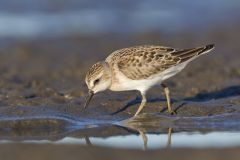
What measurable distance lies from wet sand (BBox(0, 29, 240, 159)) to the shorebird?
1.69 ft

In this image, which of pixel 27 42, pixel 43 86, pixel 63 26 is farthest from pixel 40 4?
pixel 43 86

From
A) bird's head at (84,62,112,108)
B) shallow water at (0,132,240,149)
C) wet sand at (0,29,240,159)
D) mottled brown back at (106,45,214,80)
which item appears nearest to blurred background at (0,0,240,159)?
wet sand at (0,29,240,159)

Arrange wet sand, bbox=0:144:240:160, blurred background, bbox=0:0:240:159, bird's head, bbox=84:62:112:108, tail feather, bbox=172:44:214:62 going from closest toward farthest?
wet sand, bbox=0:144:240:160 → bird's head, bbox=84:62:112:108 → tail feather, bbox=172:44:214:62 → blurred background, bbox=0:0:240:159

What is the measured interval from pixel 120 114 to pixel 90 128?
3.51ft

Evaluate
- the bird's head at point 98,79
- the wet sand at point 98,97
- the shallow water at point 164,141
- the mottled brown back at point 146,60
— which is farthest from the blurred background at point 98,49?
the mottled brown back at point 146,60

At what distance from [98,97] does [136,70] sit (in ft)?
4.31

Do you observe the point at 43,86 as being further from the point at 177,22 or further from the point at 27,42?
the point at 177,22

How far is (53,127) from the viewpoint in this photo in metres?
13.2

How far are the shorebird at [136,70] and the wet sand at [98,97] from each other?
514mm

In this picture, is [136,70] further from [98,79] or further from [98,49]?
[98,49]

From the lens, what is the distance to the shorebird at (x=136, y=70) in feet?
45.3

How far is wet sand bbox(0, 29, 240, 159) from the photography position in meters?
12.9

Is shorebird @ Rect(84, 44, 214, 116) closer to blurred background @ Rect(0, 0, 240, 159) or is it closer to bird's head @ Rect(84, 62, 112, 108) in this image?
bird's head @ Rect(84, 62, 112, 108)

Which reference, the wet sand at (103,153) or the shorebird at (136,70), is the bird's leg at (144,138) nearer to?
the wet sand at (103,153)
